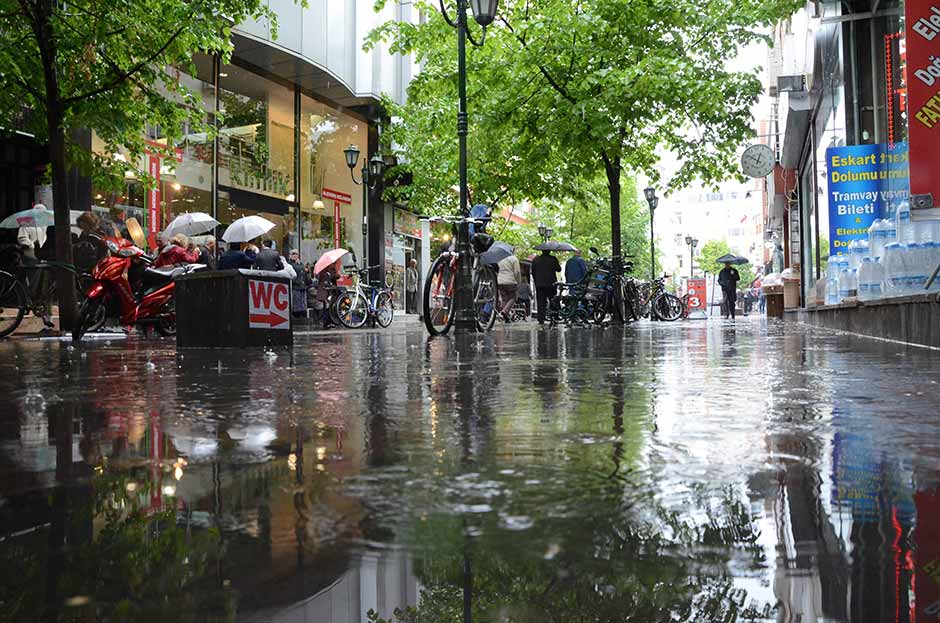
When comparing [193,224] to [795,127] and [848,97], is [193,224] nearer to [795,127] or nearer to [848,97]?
[848,97]

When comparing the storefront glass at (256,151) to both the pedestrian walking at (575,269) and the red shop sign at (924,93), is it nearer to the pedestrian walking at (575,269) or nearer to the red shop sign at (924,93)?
the pedestrian walking at (575,269)

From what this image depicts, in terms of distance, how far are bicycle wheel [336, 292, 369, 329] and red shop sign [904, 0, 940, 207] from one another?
1339 centimetres

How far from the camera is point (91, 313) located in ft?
38.5

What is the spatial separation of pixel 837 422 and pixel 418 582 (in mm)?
1695

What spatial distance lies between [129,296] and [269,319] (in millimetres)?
5584

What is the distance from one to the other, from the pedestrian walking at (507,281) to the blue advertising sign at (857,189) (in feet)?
36.8

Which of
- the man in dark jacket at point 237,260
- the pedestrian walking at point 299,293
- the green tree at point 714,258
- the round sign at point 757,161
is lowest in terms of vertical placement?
the pedestrian walking at point 299,293

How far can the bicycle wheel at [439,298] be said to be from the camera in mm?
10172

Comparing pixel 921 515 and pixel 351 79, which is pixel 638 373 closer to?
pixel 921 515

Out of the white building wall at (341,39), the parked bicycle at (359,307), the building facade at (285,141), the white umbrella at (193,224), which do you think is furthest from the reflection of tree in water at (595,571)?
the white building wall at (341,39)

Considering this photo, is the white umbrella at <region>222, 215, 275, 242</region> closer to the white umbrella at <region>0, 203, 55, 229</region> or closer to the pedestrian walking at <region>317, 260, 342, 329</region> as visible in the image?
the pedestrian walking at <region>317, 260, 342, 329</region>

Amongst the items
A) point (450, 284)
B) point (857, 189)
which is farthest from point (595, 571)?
point (857, 189)

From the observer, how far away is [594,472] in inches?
63.4

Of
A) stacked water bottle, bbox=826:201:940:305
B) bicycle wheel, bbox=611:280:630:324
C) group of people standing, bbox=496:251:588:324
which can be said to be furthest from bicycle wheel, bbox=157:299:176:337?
stacked water bottle, bbox=826:201:940:305
